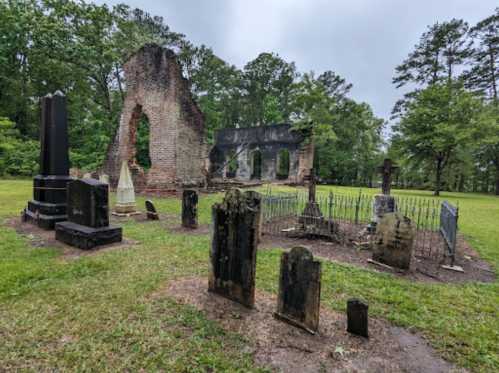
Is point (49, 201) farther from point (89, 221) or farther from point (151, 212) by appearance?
point (151, 212)

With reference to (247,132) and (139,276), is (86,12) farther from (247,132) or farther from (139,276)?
(139,276)

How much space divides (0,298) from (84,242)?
174 centimetres

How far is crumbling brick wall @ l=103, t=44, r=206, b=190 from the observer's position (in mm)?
11805

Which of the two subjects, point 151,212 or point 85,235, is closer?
point 85,235

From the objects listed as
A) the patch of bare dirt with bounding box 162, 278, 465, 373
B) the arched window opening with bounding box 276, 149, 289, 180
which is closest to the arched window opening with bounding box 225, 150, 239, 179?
the arched window opening with bounding box 276, 149, 289, 180

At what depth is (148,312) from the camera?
8.39 ft

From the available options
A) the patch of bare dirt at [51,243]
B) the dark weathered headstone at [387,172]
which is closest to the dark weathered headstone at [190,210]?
the patch of bare dirt at [51,243]

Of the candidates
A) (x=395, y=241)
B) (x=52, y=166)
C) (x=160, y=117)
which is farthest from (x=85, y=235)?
(x=160, y=117)

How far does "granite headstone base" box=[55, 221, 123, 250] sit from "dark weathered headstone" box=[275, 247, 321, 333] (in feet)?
12.3

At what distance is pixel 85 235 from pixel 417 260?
6337 millimetres

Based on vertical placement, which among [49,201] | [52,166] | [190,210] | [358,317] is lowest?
[358,317]

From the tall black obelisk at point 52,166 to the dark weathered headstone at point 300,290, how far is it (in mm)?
5890

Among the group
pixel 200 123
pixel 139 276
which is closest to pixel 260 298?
pixel 139 276

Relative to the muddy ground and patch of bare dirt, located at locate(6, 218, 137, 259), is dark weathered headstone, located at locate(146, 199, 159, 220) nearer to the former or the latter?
the muddy ground
